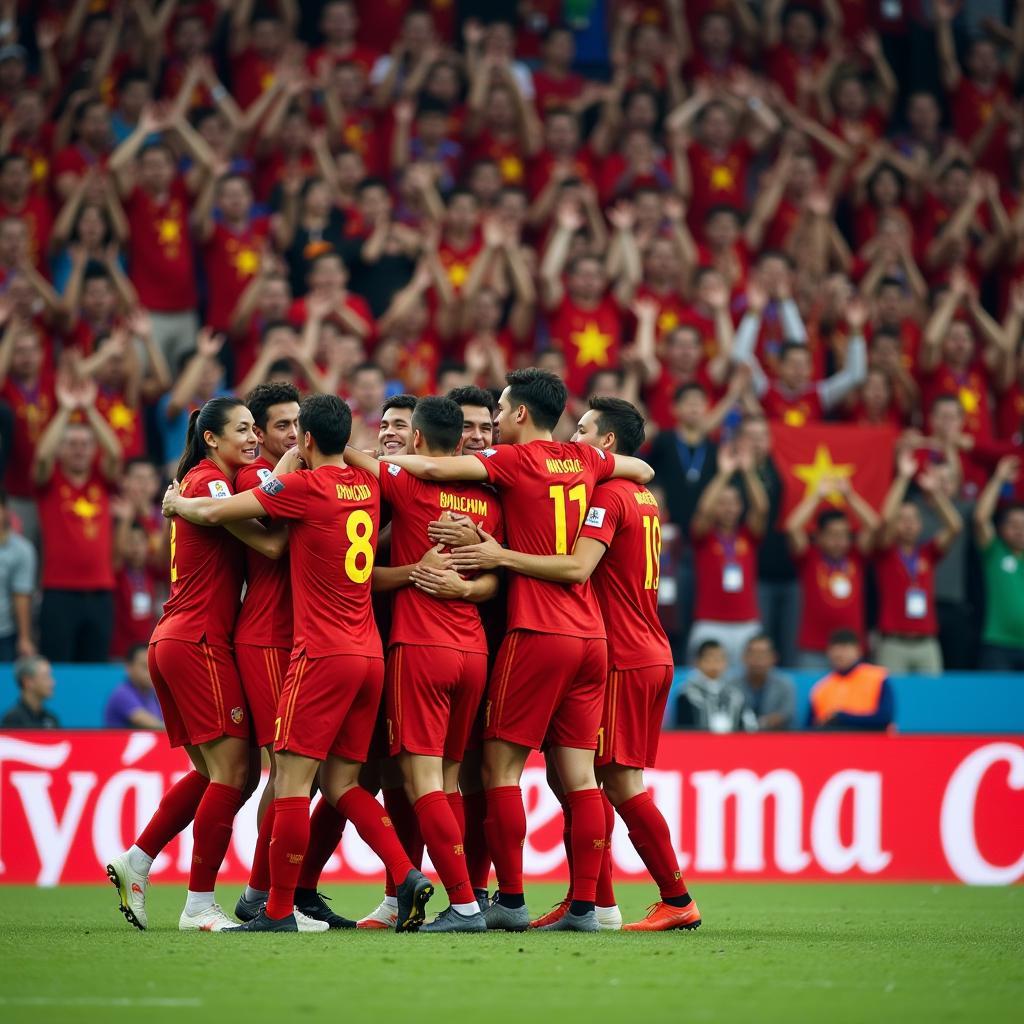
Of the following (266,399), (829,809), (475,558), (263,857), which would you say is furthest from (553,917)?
(829,809)

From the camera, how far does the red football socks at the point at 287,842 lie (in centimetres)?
770

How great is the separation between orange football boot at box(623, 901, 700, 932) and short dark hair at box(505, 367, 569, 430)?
2484 mm

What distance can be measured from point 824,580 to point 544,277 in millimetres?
3935

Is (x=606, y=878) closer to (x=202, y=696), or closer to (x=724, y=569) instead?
(x=202, y=696)

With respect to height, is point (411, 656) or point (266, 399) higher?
point (266, 399)

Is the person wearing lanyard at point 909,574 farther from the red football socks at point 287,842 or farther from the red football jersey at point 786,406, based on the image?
the red football socks at point 287,842

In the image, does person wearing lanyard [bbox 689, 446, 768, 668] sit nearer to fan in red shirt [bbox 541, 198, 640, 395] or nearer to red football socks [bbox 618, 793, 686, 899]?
fan in red shirt [bbox 541, 198, 640, 395]

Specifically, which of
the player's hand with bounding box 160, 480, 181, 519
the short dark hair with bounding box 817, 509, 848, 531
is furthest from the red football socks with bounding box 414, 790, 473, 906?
the short dark hair with bounding box 817, 509, 848, 531

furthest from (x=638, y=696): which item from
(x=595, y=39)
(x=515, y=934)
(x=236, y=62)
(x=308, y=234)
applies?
(x=595, y=39)

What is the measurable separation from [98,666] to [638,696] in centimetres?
629

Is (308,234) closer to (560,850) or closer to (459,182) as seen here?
(459,182)

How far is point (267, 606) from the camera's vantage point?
326 inches

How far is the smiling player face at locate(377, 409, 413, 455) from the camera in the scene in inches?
356

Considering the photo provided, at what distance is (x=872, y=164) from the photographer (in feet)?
60.8
